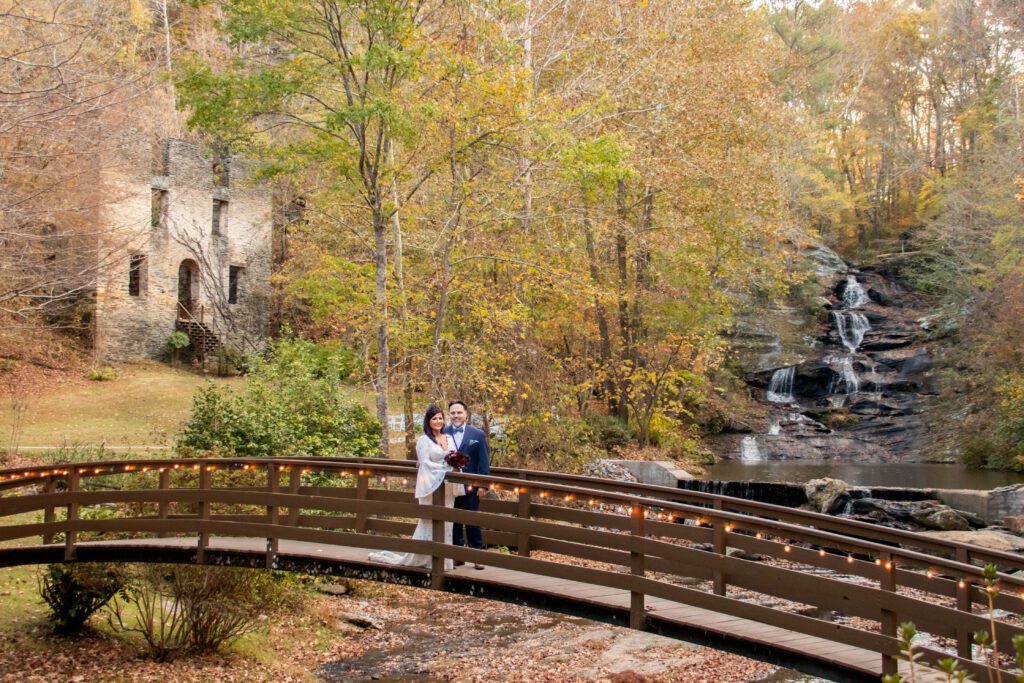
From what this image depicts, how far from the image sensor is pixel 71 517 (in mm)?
11445

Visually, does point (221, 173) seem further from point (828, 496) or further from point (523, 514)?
point (523, 514)

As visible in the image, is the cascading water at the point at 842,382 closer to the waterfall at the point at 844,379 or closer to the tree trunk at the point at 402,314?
the waterfall at the point at 844,379

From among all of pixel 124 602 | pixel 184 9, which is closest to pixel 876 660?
pixel 124 602

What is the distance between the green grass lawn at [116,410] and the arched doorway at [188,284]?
3.79 m

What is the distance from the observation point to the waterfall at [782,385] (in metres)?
37.3

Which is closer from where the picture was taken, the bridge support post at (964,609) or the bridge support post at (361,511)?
the bridge support post at (964,609)

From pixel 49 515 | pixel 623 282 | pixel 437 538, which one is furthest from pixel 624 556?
pixel 623 282

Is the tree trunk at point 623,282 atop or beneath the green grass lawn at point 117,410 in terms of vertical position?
atop

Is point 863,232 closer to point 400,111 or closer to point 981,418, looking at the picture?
point 981,418

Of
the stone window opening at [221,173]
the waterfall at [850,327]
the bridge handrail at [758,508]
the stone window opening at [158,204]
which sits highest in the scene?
the stone window opening at [221,173]

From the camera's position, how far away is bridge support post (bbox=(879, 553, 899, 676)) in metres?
6.66

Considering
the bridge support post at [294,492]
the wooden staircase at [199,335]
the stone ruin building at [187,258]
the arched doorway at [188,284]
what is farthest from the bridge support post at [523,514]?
the arched doorway at [188,284]

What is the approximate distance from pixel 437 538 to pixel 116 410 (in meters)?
22.1

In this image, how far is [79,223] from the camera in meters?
27.2
